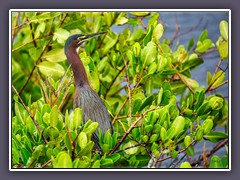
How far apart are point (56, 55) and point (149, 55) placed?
0.48m

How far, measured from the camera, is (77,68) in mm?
2836

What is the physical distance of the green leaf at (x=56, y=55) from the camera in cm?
289

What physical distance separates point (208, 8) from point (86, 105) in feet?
2.53

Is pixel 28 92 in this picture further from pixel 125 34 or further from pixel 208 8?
pixel 208 8

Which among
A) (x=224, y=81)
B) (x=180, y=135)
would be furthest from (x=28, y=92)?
(x=224, y=81)

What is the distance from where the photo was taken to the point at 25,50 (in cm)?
298

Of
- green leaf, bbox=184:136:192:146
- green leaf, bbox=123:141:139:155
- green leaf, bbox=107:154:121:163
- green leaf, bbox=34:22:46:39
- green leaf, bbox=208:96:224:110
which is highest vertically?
green leaf, bbox=34:22:46:39

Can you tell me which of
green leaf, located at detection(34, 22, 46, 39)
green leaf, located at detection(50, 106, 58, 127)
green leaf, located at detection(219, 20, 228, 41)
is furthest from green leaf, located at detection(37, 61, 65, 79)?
green leaf, located at detection(219, 20, 228, 41)

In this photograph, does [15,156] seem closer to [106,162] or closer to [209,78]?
[106,162]

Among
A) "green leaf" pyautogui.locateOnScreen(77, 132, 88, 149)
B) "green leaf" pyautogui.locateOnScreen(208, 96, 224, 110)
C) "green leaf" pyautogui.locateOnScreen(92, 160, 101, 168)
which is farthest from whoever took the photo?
"green leaf" pyautogui.locateOnScreen(208, 96, 224, 110)

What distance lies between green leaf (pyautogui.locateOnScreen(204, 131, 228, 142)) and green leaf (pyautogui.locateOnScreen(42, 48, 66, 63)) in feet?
2.64

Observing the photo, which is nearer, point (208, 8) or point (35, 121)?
point (35, 121)

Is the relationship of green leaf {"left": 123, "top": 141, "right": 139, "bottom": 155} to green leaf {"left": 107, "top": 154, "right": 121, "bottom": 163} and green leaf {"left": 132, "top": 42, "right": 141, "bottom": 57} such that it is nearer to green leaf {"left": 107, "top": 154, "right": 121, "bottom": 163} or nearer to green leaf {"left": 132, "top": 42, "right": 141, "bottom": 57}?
green leaf {"left": 107, "top": 154, "right": 121, "bottom": 163}

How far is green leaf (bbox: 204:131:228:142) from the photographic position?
9.37ft
